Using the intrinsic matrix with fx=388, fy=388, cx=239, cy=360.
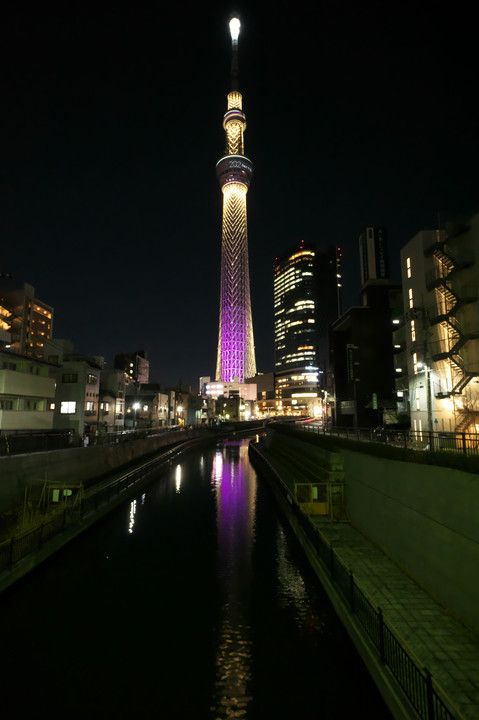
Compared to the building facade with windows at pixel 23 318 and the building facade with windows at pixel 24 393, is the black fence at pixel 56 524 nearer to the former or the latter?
the building facade with windows at pixel 24 393

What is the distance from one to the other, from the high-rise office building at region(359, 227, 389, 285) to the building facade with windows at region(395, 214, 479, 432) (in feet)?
56.4

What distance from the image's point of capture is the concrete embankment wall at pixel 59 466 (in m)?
18.4

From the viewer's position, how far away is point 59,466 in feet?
78.3

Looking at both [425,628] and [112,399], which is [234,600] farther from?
[112,399]

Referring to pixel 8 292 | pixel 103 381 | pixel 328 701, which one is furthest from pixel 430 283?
pixel 8 292

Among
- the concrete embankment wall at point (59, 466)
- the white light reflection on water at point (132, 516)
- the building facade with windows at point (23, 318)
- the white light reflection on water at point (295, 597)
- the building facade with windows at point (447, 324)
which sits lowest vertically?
the white light reflection on water at point (132, 516)

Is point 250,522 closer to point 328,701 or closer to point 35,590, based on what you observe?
point 35,590

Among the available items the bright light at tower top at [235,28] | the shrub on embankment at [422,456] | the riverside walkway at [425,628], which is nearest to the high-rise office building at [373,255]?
the shrub on embankment at [422,456]

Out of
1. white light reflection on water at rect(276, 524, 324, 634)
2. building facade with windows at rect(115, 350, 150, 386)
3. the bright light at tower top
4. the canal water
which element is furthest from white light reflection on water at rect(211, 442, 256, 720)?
the bright light at tower top

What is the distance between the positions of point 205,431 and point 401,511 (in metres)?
73.3

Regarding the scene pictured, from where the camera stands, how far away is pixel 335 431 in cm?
3034

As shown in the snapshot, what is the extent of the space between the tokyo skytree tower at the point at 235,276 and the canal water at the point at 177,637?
130661 millimetres

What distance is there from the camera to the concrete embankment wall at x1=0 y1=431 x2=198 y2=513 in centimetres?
1842

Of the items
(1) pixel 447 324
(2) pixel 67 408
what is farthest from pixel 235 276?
(1) pixel 447 324
